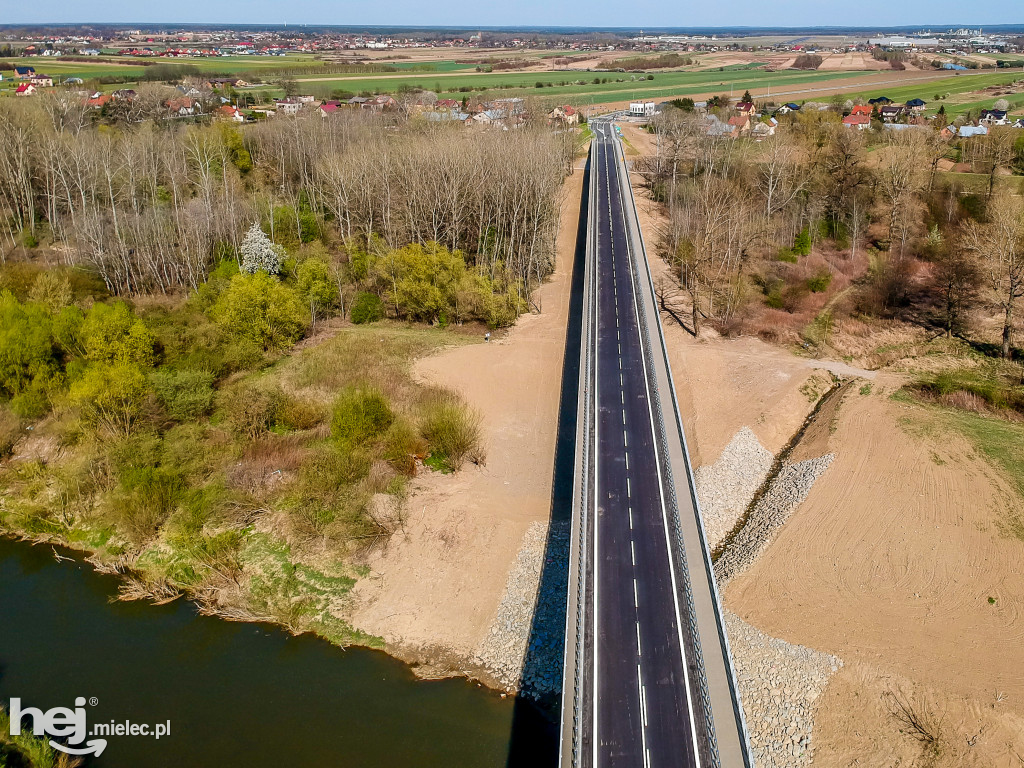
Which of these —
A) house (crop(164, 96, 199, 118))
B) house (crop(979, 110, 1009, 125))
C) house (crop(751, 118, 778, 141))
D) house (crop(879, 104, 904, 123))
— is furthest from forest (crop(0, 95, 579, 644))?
house (crop(979, 110, 1009, 125))

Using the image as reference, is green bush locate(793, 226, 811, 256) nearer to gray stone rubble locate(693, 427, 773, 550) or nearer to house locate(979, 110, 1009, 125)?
gray stone rubble locate(693, 427, 773, 550)

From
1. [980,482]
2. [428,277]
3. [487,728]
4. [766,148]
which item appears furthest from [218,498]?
[766,148]

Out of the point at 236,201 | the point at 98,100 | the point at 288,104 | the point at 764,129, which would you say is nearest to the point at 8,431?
the point at 236,201

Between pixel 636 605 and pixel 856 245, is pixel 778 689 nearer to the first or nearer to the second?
pixel 636 605

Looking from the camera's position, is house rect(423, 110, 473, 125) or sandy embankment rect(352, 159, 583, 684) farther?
house rect(423, 110, 473, 125)

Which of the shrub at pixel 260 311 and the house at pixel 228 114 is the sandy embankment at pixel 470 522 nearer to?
the shrub at pixel 260 311

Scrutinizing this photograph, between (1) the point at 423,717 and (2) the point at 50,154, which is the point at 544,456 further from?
(2) the point at 50,154
